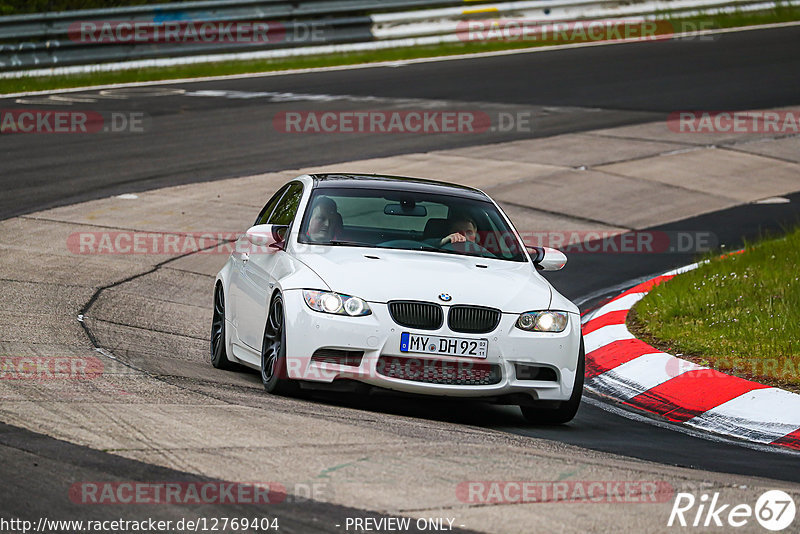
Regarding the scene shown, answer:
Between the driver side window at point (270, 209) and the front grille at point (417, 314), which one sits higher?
the driver side window at point (270, 209)

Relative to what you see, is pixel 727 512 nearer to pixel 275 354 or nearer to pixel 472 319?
pixel 472 319

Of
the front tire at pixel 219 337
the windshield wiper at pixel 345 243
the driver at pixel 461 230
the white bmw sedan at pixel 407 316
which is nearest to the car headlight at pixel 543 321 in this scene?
the white bmw sedan at pixel 407 316

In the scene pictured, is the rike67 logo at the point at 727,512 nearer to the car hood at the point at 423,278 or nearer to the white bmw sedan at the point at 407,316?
the white bmw sedan at the point at 407,316

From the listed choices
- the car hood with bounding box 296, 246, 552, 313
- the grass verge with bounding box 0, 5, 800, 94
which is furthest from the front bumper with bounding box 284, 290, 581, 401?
the grass verge with bounding box 0, 5, 800, 94

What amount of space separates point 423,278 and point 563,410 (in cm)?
120

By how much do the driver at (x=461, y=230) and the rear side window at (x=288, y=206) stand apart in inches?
43.8

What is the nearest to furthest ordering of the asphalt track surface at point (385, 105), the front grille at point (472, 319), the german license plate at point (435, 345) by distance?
the german license plate at point (435, 345) → the front grille at point (472, 319) → the asphalt track surface at point (385, 105)

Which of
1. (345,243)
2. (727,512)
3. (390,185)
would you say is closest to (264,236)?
(345,243)

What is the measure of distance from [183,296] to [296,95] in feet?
37.5

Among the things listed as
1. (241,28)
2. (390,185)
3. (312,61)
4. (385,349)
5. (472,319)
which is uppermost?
(241,28)

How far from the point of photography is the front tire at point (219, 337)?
8.84m

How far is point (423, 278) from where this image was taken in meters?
7.47

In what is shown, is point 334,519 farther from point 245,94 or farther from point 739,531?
point 245,94

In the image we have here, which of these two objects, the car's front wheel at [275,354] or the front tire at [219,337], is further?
the front tire at [219,337]
